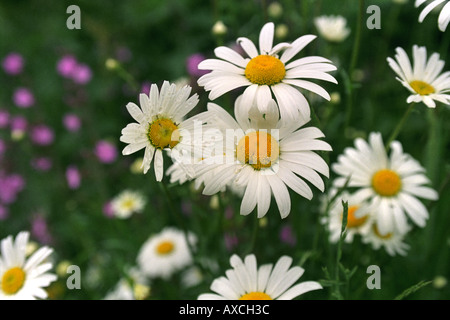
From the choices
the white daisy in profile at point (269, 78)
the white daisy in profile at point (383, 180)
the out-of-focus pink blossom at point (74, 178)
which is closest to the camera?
the white daisy in profile at point (269, 78)

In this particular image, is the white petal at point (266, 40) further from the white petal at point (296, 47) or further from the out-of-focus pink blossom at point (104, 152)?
the out-of-focus pink blossom at point (104, 152)

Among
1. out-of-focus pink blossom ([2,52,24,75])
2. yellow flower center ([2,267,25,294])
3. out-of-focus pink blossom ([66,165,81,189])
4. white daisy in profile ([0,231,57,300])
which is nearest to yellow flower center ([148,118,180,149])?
white daisy in profile ([0,231,57,300])

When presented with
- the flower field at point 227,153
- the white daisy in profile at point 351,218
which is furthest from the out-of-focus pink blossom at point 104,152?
the white daisy in profile at point 351,218

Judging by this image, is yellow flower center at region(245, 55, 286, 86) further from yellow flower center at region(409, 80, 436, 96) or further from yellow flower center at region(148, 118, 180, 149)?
yellow flower center at region(409, 80, 436, 96)

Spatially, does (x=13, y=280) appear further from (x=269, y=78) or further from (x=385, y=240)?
(x=385, y=240)

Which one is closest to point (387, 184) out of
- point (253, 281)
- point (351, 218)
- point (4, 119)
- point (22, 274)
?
point (351, 218)

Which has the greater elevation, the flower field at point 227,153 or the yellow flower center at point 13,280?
the flower field at point 227,153

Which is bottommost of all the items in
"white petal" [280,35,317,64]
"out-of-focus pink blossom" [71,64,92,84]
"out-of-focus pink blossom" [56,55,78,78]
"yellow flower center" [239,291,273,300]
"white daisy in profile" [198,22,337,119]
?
"yellow flower center" [239,291,273,300]
